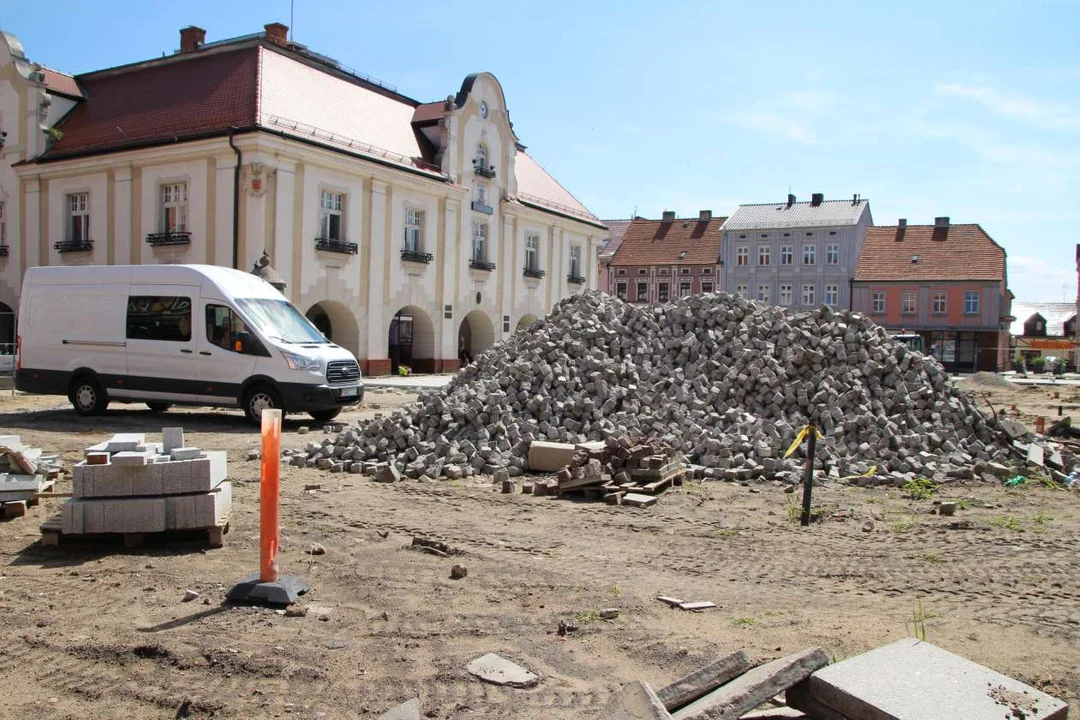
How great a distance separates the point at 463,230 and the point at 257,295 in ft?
61.3

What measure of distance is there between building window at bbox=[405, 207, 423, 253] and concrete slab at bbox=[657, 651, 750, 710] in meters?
28.0

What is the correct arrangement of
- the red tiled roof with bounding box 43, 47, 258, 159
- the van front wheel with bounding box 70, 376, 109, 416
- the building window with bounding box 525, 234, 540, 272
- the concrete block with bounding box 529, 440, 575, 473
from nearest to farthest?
the concrete block with bounding box 529, 440, 575, 473 < the van front wheel with bounding box 70, 376, 109, 416 < the red tiled roof with bounding box 43, 47, 258, 159 < the building window with bounding box 525, 234, 540, 272

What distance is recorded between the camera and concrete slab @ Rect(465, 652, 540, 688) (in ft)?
14.3

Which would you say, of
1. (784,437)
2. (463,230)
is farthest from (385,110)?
(784,437)

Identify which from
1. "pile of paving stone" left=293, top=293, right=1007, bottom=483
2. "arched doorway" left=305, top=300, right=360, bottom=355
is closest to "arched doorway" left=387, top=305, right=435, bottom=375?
"arched doorway" left=305, top=300, right=360, bottom=355

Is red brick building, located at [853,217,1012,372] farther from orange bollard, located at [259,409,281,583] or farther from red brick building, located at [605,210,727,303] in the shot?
orange bollard, located at [259,409,281,583]

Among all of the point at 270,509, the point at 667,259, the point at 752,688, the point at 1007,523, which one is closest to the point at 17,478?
the point at 270,509

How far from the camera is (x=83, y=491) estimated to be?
6.55 metres

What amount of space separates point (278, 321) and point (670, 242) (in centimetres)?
5368

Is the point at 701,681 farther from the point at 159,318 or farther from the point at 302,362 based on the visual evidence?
the point at 159,318

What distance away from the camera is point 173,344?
15.1m

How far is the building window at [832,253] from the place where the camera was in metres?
60.7

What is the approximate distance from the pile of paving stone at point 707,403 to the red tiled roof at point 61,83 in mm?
24792

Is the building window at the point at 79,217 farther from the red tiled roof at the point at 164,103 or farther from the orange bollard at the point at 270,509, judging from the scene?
the orange bollard at the point at 270,509
